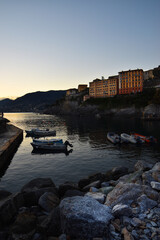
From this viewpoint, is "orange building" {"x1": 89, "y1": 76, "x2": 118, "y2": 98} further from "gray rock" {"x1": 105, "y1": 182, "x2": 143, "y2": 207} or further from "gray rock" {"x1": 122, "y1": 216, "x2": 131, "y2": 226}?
"gray rock" {"x1": 122, "y1": 216, "x2": 131, "y2": 226}

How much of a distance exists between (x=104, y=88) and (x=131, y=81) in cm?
3059

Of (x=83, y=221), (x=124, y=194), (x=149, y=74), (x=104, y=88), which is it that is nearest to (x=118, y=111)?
(x=104, y=88)

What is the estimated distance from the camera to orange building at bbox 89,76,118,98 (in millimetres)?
148625

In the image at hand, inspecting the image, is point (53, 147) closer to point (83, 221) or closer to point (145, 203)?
point (145, 203)

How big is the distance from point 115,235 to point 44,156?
2716 centimetres

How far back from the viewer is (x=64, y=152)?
116 feet

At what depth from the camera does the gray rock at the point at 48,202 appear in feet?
35.5

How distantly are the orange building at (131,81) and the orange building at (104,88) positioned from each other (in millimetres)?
7928

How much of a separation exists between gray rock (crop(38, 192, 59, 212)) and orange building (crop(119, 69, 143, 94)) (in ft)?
439

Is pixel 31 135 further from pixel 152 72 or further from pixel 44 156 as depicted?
pixel 152 72

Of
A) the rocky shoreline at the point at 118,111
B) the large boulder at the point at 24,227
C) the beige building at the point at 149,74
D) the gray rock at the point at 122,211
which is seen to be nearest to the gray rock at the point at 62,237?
the large boulder at the point at 24,227

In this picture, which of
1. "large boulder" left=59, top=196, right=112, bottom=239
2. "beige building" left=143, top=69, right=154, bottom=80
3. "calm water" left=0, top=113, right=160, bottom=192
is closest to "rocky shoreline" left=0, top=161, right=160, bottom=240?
"large boulder" left=59, top=196, right=112, bottom=239

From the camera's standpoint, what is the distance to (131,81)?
135125 millimetres

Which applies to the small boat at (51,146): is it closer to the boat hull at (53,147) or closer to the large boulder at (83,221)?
the boat hull at (53,147)
